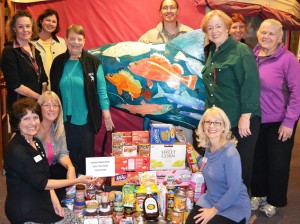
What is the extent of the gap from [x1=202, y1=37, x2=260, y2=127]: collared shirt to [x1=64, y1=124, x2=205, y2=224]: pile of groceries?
0.54 m

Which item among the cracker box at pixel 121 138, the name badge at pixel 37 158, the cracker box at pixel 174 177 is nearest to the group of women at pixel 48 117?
the name badge at pixel 37 158

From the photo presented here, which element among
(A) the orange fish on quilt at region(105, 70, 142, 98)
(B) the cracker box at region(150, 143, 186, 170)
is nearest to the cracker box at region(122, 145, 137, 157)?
(B) the cracker box at region(150, 143, 186, 170)

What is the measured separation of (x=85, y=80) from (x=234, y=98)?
0.95 meters

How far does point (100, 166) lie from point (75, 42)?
0.81m

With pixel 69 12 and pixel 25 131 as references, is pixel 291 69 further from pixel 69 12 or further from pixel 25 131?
pixel 69 12

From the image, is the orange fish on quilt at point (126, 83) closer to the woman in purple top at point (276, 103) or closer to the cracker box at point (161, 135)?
the cracker box at point (161, 135)

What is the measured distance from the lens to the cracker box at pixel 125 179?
8.22ft

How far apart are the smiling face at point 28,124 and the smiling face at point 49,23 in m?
1.38

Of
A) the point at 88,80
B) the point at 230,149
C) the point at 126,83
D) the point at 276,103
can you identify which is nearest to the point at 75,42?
the point at 88,80

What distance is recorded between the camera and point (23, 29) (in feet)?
8.38

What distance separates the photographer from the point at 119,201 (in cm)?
222

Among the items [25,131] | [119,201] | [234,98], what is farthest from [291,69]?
[25,131]

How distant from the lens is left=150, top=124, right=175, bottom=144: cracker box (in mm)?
2580

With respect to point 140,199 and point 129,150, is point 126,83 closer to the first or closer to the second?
point 129,150
